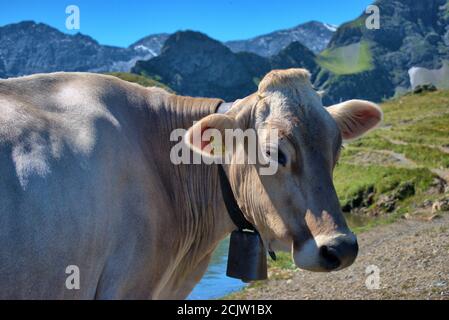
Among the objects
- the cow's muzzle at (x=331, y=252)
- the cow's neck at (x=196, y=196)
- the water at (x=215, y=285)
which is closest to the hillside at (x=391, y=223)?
the water at (x=215, y=285)

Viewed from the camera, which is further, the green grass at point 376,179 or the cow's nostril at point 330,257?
the green grass at point 376,179

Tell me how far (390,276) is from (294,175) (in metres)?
10.1

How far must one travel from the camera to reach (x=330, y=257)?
4.19 m

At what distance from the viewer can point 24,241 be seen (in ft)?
12.5

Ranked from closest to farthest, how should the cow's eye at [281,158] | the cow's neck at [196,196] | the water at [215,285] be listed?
the cow's eye at [281,158] → the cow's neck at [196,196] → the water at [215,285]

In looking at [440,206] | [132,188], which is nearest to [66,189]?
[132,188]

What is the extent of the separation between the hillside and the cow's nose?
23.1 feet

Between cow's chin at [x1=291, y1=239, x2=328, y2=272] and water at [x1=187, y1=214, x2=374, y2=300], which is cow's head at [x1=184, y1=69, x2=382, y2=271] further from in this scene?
water at [x1=187, y1=214, x2=374, y2=300]

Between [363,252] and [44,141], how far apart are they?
15123mm

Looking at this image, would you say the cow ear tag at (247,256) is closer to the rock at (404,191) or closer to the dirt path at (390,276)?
the dirt path at (390,276)

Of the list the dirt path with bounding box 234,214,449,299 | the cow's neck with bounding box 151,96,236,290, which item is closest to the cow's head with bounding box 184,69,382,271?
the cow's neck with bounding box 151,96,236,290

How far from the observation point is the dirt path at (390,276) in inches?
465

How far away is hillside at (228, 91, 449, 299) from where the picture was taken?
13.0 metres

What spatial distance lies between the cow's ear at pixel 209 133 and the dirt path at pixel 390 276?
724 centimetres
